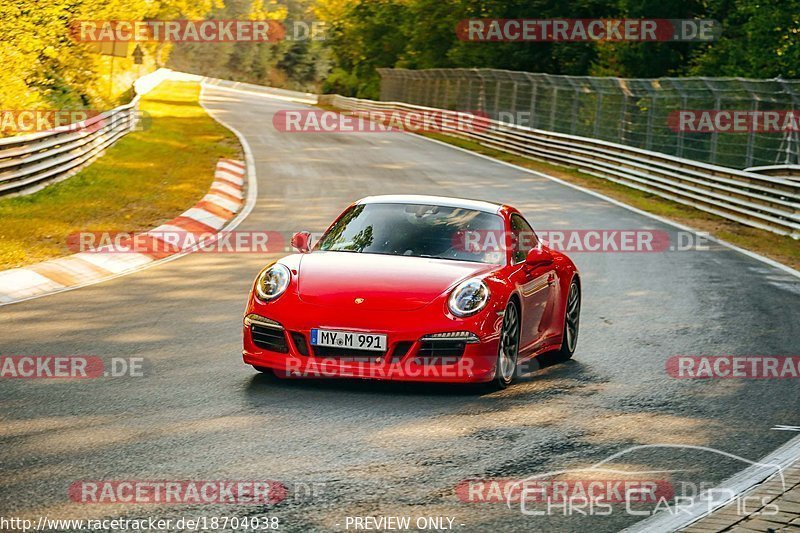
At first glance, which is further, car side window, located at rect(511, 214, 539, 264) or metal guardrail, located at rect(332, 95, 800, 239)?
metal guardrail, located at rect(332, 95, 800, 239)

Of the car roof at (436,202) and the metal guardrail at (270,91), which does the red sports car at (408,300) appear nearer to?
the car roof at (436,202)

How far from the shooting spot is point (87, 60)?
40.1 metres

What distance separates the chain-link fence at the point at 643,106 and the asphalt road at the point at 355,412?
929 centimetres

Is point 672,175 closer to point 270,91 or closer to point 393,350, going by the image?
point 393,350

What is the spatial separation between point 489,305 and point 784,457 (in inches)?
90.1

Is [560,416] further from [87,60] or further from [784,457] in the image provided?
[87,60]

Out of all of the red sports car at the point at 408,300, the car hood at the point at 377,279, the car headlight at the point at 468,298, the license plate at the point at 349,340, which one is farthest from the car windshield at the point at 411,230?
the license plate at the point at 349,340

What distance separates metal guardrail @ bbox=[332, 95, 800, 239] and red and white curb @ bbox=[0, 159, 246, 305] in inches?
361

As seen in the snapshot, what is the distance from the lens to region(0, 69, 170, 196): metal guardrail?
715 inches

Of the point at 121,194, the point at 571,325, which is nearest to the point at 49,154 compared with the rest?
the point at 121,194

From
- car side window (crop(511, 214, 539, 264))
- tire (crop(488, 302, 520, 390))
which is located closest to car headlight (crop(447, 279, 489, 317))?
tire (crop(488, 302, 520, 390))

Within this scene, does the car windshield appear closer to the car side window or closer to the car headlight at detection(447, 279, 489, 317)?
the car side window

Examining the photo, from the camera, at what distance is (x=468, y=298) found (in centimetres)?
817

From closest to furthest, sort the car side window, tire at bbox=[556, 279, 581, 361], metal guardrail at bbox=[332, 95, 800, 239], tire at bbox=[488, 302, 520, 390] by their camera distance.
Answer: tire at bbox=[488, 302, 520, 390] → the car side window → tire at bbox=[556, 279, 581, 361] → metal guardrail at bbox=[332, 95, 800, 239]
